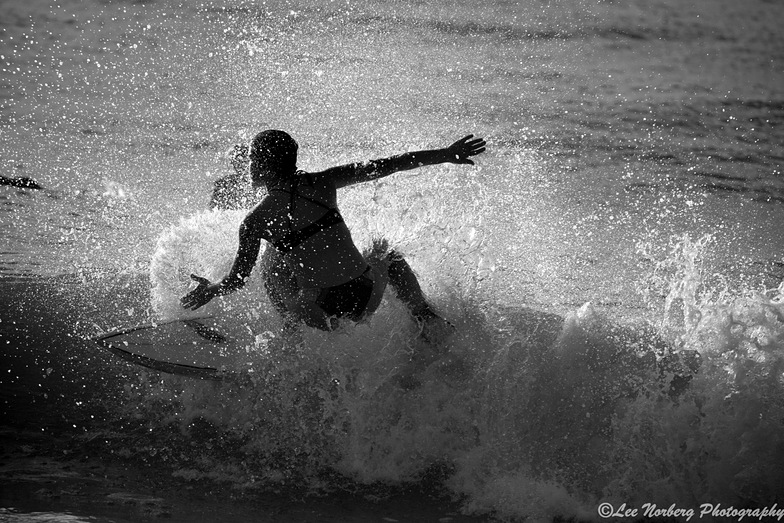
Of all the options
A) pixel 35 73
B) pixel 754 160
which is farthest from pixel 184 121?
pixel 754 160

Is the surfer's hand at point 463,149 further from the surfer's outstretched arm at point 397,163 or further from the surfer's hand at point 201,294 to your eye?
the surfer's hand at point 201,294

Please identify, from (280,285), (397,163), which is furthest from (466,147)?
(280,285)

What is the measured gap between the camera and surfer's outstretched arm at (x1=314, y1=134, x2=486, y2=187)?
4414mm

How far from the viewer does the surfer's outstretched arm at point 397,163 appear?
4414mm

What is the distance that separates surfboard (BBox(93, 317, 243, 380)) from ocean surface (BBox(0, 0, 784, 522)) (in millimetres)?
236

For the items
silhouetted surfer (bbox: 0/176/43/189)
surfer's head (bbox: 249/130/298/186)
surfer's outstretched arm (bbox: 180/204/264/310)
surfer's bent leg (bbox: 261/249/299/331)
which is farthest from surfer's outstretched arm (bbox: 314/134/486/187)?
silhouetted surfer (bbox: 0/176/43/189)

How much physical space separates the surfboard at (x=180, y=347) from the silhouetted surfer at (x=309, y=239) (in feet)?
2.36

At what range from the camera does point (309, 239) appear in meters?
4.52

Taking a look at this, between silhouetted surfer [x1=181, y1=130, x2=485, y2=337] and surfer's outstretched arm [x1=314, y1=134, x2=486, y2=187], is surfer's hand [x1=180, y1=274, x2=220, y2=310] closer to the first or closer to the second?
silhouetted surfer [x1=181, y1=130, x2=485, y2=337]

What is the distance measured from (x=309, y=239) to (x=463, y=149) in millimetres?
1125

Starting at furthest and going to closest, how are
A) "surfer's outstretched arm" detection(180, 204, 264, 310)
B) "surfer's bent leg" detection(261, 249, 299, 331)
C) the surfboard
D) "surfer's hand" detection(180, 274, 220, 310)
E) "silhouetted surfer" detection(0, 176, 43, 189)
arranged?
1. "silhouetted surfer" detection(0, 176, 43, 189)
2. the surfboard
3. "surfer's bent leg" detection(261, 249, 299, 331)
4. "surfer's hand" detection(180, 274, 220, 310)
5. "surfer's outstretched arm" detection(180, 204, 264, 310)

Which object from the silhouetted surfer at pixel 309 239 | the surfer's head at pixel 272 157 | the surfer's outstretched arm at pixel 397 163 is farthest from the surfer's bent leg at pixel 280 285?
the surfer's outstretched arm at pixel 397 163

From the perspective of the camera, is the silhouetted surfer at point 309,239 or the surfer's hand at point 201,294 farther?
the surfer's hand at point 201,294

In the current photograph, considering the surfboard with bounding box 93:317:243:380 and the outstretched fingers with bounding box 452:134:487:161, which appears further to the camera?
the surfboard with bounding box 93:317:243:380
